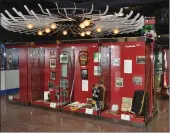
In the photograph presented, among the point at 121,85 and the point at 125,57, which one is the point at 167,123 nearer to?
the point at 121,85

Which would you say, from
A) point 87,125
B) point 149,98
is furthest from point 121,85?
point 87,125

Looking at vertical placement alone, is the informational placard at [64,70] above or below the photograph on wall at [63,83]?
above

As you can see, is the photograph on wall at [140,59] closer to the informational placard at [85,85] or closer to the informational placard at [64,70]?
the informational placard at [85,85]

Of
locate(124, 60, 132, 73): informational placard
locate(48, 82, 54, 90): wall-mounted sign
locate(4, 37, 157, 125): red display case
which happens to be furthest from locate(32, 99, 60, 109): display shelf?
locate(124, 60, 132, 73): informational placard

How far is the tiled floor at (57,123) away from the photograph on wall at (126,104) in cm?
59

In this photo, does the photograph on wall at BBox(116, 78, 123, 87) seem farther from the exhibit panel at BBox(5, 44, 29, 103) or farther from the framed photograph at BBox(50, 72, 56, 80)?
the exhibit panel at BBox(5, 44, 29, 103)

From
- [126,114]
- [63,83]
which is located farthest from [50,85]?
[126,114]

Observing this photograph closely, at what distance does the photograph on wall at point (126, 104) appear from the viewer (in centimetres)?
564

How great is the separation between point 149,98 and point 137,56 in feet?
3.95

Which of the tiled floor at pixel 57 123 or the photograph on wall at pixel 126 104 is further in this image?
the photograph on wall at pixel 126 104

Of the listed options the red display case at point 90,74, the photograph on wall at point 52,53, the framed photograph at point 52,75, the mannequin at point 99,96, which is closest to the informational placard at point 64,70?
the red display case at point 90,74

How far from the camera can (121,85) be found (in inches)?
229

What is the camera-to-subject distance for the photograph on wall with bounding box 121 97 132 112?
18.5 ft

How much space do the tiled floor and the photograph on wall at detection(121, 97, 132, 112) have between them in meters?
0.59
